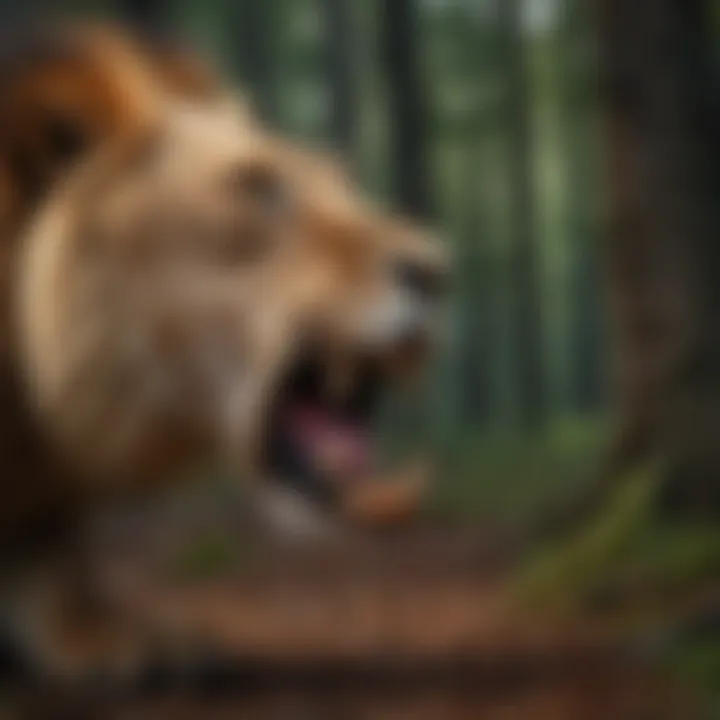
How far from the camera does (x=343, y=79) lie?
850mm

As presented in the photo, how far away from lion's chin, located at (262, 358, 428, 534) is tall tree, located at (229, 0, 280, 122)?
0.14 metres

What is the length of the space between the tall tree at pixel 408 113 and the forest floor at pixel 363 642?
5.6 inches

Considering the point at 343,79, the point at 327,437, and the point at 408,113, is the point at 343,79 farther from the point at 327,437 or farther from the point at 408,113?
the point at 327,437

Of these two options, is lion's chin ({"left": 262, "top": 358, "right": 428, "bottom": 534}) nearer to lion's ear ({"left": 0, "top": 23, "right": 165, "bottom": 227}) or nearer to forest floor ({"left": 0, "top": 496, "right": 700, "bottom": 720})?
forest floor ({"left": 0, "top": 496, "right": 700, "bottom": 720})

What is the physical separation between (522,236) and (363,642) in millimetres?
183

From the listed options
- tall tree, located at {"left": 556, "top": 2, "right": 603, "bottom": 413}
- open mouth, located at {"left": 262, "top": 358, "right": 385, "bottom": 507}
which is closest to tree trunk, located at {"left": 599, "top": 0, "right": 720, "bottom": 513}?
tall tree, located at {"left": 556, "top": 2, "right": 603, "bottom": 413}

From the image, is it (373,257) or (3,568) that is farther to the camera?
(3,568)

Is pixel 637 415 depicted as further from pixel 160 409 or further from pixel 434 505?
pixel 160 409

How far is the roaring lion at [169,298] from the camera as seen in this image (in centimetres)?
78

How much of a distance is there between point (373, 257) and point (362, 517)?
4.3 inches

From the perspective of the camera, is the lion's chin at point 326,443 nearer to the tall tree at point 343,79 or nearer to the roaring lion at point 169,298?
the roaring lion at point 169,298

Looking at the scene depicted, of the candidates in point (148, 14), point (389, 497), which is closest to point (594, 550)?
point (389, 497)

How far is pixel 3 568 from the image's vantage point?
914 millimetres

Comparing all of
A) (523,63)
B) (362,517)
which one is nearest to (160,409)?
(362,517)
